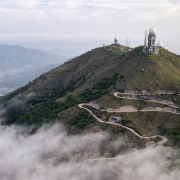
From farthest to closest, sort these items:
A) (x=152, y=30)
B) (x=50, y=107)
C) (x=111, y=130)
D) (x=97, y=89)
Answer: (x=152, y=30), (x=50, y=107), (x=97, y=89), (x=111, y=130)

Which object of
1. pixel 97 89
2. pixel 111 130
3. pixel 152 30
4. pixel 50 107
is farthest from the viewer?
pixel 152 30

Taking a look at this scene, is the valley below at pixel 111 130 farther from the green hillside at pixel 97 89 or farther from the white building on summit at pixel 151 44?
the white building on summit at pixel 151 44

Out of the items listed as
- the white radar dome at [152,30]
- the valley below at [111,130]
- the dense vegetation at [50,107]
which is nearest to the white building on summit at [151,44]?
the white radar dome at [152,30]

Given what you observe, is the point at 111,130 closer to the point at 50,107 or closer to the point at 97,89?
the point at 97,89

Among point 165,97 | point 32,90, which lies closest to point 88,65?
point 32,90

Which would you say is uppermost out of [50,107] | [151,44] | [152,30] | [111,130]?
[152,30]

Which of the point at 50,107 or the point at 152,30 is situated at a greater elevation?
the point at 152,30

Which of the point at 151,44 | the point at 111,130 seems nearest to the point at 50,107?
the point at 111,130

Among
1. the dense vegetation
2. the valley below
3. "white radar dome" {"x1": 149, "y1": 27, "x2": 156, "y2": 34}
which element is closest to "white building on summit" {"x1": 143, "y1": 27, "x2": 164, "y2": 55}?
"white radar dome" {"x1": 149, "y1": 27, "x2": 156, "y2": 34}

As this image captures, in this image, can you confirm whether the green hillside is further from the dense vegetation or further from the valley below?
the valley below

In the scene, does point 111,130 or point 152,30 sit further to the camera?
point 152,30
